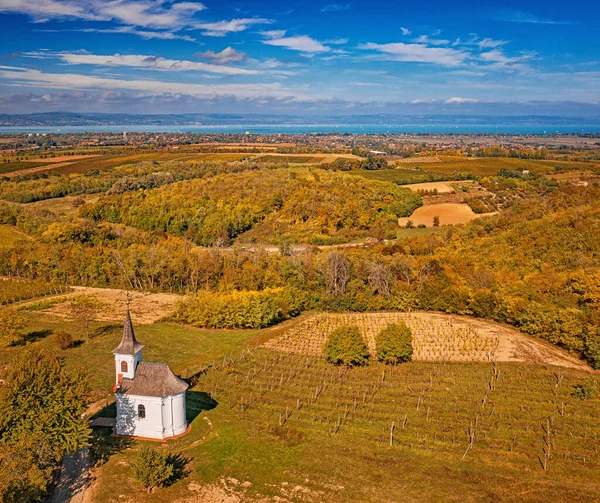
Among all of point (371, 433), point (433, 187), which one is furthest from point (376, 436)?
point (433, 187)

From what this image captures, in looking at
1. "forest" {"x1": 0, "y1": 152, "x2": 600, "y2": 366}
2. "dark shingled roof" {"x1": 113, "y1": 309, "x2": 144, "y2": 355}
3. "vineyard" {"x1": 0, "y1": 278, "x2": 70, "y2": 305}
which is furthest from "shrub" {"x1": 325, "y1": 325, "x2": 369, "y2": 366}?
"vineyard" {"x1": 0, "y1": 278, "x2": 70, "y2": 305}

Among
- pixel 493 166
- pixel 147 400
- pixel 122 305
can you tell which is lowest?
pixel 122 305

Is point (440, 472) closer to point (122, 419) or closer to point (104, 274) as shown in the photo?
point (122, 419)

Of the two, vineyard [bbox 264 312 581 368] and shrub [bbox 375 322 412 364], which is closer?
shrub [bbox 375 322 412 364]

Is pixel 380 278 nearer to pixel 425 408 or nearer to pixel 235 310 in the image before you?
pixel 235 310

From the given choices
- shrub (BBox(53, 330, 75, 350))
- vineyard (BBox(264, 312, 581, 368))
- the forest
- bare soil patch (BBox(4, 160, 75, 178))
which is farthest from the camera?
bare soil patch (BBox(4, 160, 75, 178))

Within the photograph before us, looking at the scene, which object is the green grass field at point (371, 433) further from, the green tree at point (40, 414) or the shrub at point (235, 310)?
the shrub at point (235, 310)

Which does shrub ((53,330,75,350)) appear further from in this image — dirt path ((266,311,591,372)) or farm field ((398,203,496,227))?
farm field ((398,203,496,227))
